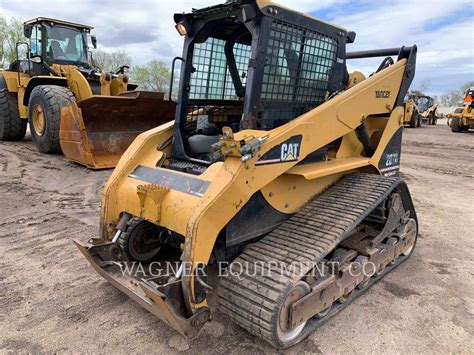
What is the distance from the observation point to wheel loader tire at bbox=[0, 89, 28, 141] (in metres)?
9.70

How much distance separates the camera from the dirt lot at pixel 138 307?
103 inches

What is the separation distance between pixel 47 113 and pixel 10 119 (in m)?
2.72

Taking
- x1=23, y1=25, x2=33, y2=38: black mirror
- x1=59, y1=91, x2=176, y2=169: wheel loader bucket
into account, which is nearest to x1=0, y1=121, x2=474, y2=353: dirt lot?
x1=59, y1=91, x2=176, y2=169: wheel loader bucket

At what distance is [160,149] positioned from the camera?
3.58 meters

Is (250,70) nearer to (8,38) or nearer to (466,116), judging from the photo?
(466,116)

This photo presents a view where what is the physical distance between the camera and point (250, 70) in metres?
2.93

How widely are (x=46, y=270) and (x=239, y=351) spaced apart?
76.9 inches

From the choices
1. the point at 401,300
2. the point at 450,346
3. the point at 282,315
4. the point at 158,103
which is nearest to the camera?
the point at 282,315

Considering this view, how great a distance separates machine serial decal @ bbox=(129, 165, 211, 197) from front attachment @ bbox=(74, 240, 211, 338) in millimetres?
570

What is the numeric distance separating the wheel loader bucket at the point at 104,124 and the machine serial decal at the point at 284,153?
4.87 metres

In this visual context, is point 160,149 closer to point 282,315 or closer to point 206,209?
point 206,209

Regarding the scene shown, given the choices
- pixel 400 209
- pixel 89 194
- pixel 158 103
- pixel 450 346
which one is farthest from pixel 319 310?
pixel 158 103

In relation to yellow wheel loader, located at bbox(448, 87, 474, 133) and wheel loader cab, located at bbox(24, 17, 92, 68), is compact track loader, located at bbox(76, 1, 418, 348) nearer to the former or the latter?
wheel loader cab, located at bbox(24, 17, 92, 68)

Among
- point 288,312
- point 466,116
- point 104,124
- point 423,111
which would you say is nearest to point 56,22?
point 104,124
